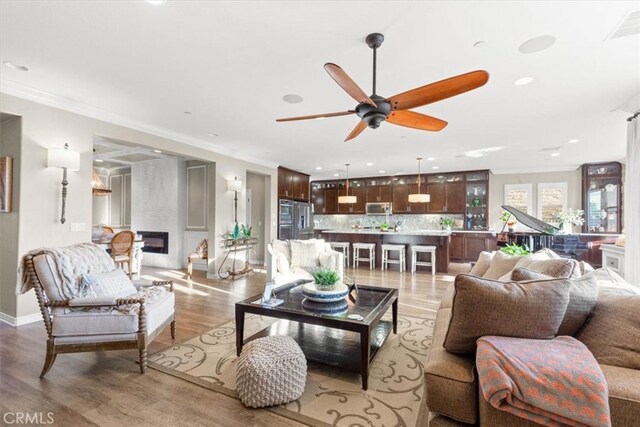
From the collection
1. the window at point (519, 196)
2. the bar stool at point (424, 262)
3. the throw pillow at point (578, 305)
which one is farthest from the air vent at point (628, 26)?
the window at point (519, 196)

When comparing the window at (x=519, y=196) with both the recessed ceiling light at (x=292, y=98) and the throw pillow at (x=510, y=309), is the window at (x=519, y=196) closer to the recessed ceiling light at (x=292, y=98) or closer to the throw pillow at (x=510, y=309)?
the recessed ceiling light at (x=292, y=98)

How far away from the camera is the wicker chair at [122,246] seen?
16.2 ft

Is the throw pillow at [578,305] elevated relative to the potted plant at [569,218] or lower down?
lower down

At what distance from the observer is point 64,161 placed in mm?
3516

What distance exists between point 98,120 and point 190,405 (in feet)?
13.1

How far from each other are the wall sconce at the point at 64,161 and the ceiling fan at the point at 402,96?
11.5ft

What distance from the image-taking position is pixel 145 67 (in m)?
2.88

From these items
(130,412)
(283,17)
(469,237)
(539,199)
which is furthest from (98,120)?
(539,199)

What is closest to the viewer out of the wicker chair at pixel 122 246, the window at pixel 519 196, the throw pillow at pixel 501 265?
the throw pillow at pixel 501 265

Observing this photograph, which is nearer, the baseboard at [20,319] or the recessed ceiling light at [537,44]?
the recessed ceiling light at [537,44]

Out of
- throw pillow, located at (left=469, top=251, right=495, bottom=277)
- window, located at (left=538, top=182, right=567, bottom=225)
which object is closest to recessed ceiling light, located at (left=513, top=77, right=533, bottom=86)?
throw pillow, located at (left=469, top=251, right=495, bottom=277)

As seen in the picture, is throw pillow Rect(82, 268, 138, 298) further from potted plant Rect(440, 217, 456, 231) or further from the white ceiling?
potted plant Rect(440, 217, 456, 231)

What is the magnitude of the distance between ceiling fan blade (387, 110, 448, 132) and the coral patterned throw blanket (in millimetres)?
1805

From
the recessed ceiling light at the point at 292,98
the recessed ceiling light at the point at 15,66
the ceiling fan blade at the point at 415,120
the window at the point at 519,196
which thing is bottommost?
the window at the point at 519,196
